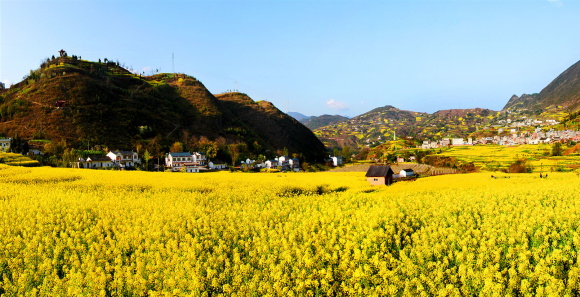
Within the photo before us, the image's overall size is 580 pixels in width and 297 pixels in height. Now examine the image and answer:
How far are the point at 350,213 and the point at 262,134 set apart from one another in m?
156

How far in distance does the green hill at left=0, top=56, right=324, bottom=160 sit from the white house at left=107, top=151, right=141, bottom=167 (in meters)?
15.6

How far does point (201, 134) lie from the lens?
422 ft

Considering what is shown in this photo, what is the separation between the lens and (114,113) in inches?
4373

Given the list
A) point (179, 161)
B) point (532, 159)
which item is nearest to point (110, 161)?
point (179, 161)

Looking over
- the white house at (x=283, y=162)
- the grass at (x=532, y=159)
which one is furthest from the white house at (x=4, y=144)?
the grass at (x=532, y=159)

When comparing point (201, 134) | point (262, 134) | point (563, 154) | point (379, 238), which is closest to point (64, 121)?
point (201, 134)

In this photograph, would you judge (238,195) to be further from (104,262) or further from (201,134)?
(201,134)

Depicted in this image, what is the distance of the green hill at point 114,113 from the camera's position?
9268 cm

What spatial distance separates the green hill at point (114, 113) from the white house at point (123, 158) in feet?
51.1

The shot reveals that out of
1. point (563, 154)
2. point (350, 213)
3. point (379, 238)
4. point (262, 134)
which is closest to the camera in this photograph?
point (379, 238)

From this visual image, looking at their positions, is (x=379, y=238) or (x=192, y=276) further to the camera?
(x=379, y=238)

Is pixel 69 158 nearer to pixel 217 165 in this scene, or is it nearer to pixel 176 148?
pixel 176 148

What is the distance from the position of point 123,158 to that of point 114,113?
44.1 meters

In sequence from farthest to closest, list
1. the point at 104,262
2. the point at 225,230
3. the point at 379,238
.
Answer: the point at 225,230 < the point at 379,238 < the point at 104,262
